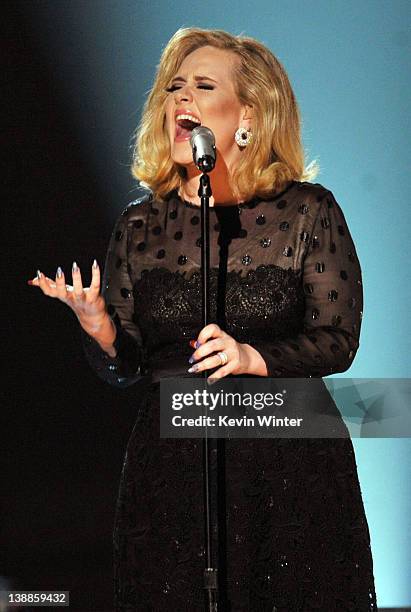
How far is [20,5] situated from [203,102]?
1010mm

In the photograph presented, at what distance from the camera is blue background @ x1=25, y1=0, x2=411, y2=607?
271 cm

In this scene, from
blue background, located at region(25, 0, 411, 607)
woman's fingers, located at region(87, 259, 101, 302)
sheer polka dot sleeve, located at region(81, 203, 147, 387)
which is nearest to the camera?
woman's fingers, located at region(87, 259, 101, 302)

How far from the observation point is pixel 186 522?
1.89m

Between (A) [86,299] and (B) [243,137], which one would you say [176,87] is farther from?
(A) [86,299]

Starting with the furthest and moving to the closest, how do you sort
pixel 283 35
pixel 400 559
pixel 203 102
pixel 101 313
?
pixel 400 559, pixel 283 35, pixel 203 102, pixel 101 313

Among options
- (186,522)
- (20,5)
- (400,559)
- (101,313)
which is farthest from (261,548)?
(20,5)

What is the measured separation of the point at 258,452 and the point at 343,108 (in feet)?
3.90

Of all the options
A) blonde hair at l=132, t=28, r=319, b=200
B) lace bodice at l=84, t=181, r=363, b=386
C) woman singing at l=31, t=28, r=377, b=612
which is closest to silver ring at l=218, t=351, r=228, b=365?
woman singing at l=31, t=28, r=377, b=612

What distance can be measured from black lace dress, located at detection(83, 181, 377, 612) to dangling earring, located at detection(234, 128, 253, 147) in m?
0.13

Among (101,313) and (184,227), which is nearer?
(101,313)

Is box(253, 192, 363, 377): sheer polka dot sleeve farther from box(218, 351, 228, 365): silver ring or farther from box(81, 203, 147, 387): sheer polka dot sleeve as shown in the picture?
box(81, 203, 147, 387): sheer polka dot sleeve

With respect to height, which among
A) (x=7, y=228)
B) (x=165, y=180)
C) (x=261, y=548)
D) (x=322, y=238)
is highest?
(x=7, y=228)

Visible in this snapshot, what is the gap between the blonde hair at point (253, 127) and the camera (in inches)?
80.8

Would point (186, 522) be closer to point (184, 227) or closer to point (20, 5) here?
point (184, 227)
